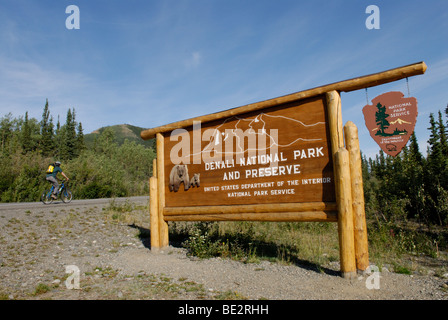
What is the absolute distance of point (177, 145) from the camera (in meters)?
7.03

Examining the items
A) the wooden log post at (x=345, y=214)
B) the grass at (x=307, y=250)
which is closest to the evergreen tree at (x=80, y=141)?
the grass at (x=307, y=250)

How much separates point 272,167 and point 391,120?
2.67m

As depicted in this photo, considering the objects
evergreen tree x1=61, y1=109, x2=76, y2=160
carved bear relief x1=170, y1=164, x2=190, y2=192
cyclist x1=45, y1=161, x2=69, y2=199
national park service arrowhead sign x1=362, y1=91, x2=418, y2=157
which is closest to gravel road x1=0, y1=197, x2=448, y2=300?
carved bear relief x1=170, y1=164, x2=190, y2=192

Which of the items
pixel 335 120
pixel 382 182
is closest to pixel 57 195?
pixel 335 120

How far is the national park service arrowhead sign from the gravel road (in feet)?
8.79

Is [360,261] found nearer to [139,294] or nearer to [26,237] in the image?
[139,294]

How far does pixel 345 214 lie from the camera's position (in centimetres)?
439

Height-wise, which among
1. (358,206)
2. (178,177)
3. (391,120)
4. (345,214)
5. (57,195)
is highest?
(391,120)

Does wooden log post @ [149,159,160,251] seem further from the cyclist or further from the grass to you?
the cyclist

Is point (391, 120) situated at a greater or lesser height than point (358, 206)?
greater

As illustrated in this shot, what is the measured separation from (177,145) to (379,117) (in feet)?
14.6

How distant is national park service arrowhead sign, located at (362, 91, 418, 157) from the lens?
5.75 meters

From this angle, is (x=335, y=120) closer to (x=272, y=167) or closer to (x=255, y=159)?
(x=272, y=167)

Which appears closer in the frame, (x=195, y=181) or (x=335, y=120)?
(x=335, y=120)
